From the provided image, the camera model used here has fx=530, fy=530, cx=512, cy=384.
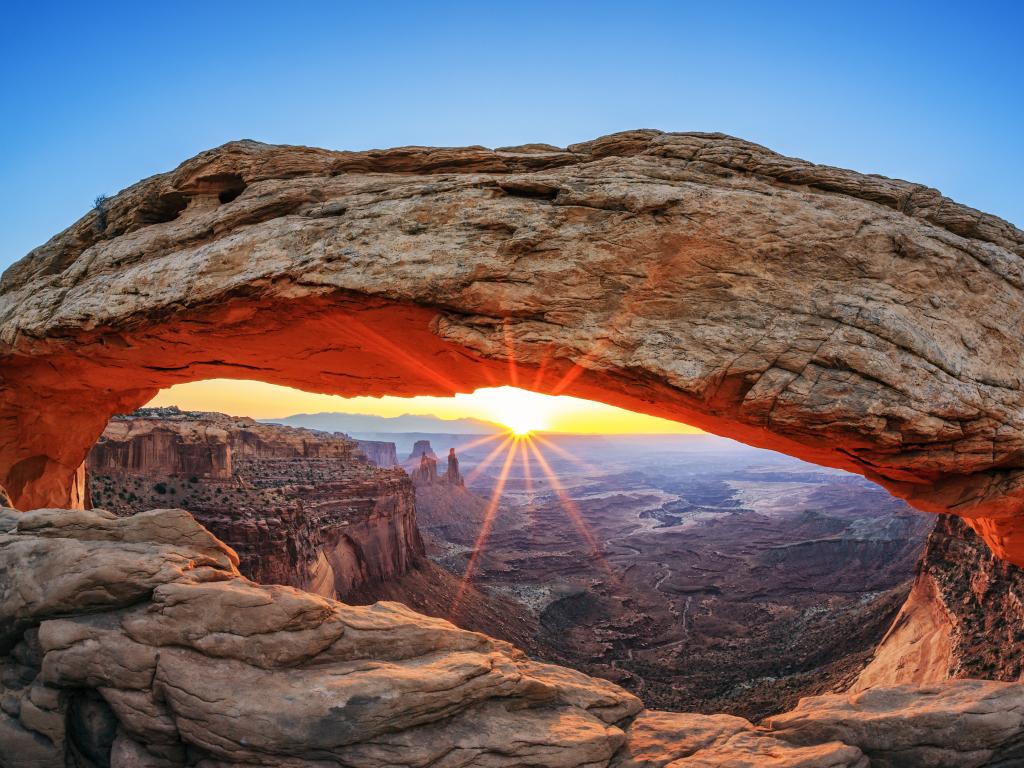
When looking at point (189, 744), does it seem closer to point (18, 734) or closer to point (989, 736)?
point (18, 734)

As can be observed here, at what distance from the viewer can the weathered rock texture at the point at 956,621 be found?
12.2 metres

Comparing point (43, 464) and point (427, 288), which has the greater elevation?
point (427, 288)

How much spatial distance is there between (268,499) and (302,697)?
83.6ft

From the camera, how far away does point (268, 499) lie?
2923cm

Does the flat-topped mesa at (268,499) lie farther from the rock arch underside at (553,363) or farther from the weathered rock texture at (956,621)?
the weathered rock texture at (956,621)

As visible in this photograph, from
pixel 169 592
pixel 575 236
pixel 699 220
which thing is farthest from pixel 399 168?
pixel 169 592

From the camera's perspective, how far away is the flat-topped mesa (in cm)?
2567

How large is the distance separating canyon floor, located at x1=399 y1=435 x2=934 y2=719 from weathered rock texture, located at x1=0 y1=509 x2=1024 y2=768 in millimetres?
11708

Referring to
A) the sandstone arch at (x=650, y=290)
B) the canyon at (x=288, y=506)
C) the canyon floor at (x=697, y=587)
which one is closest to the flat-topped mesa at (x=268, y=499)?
the canyon at (x=288, y=506)

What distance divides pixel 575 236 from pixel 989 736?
935 cm

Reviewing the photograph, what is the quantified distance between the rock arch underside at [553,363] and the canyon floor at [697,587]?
45.2 ft

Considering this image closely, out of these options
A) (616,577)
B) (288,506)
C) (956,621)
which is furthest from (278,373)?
(616,577)

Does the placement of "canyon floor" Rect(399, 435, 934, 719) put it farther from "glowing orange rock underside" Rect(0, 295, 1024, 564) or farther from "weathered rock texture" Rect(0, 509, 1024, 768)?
"glowing orange rock underside" Rect(0, 295, 1024, 564)

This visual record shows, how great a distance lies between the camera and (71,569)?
7414 mm
